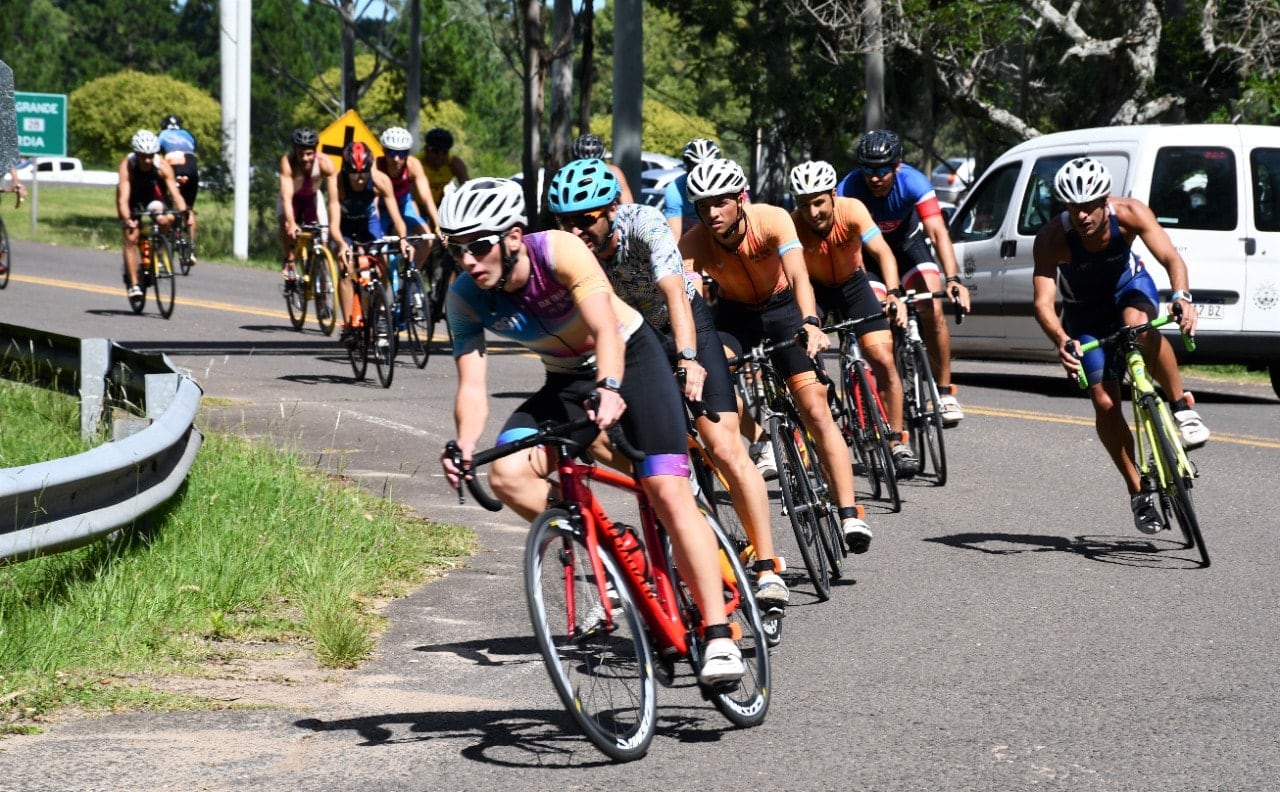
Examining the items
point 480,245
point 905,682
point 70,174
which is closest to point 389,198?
point 905,682

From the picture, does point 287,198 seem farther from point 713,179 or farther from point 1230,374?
point 713,179

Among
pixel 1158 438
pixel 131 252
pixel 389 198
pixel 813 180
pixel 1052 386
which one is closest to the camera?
pixel 1158 438

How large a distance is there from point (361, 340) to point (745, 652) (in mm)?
9532

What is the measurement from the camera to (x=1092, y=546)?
29.7 ft

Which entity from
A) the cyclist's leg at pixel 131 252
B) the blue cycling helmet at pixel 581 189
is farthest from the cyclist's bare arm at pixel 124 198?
the blue cycling helmet at pixel 581 189

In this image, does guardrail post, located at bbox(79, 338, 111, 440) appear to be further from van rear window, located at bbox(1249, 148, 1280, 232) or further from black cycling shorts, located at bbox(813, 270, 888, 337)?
van rear window, located at bbox(1249, 148, 1280, 232)

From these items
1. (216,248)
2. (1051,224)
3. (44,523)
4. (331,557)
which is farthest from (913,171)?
(216,248)

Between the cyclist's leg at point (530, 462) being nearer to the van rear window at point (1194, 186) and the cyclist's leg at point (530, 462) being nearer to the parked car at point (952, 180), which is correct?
the van rear window at point (1194, 186)

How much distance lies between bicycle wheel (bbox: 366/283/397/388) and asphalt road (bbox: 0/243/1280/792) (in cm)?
289

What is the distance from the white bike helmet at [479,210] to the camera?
17.8 feet

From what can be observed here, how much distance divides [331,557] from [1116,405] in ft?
12.6

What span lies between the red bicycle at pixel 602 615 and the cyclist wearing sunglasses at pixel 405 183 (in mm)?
9574

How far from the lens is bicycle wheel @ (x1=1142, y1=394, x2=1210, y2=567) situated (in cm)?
855

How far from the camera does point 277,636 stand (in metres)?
7.01
